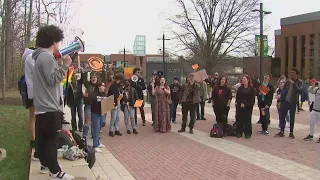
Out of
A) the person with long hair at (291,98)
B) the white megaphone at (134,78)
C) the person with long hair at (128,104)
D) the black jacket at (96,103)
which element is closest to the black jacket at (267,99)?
the person with long hair at (291,98)

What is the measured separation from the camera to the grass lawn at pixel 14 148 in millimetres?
5059

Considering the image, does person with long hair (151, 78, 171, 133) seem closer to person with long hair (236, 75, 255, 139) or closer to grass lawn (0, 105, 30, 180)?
person with long hair (236, 75, 255, 139)

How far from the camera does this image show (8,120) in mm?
10375

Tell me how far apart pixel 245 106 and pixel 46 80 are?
6585 millimetres

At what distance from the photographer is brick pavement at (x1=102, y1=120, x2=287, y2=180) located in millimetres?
5605

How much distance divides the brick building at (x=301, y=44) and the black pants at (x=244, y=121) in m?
33.0

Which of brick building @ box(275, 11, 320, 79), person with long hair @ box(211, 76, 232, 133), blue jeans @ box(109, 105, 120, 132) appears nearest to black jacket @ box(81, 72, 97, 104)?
blue jeans @ box(109, 105, 120, 132)

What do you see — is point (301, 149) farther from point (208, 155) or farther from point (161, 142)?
point (161, 142)

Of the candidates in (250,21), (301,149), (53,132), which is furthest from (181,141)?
(250,21)

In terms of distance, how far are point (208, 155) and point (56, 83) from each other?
4351 mm

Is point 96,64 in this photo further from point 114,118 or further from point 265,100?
point 265,100

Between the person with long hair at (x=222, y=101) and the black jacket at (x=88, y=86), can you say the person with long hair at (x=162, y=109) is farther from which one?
the black jacket at (x=88, y=86)

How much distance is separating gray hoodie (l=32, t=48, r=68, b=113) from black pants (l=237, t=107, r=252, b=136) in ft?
21.3

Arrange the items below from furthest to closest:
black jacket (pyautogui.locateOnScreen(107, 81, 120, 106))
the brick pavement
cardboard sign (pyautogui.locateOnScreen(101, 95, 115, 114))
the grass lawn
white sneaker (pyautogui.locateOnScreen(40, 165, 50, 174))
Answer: black jacket (pyautogui.locateOnScreen(107, 81, 120, 106)), cardboard sign (pyautogui.locateOnScreen(101, 95, 115, 114)), the brick pavement, the grass lawn, white sneaker (pyautogui.locateOnScreen(40, 165, 50, 174))
